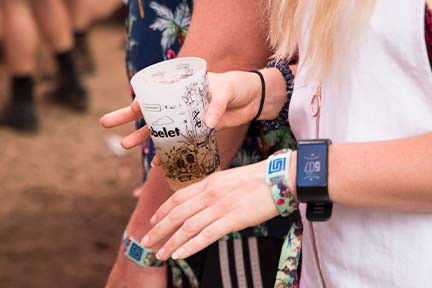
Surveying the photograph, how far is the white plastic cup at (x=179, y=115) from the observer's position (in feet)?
3.20

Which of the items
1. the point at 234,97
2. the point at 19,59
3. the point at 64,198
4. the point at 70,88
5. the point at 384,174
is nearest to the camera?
the point at 384,174

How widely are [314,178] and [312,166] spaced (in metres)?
0.02

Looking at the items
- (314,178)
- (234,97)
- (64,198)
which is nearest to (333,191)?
(314,178)

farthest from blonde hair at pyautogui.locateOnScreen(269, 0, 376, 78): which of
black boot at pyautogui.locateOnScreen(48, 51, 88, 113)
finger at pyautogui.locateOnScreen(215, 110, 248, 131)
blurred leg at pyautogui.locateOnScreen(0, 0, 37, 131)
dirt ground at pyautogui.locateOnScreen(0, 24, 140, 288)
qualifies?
black boot at pyautogui.locateOnScreen(48, 51, 88, 113)

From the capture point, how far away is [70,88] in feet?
13.2

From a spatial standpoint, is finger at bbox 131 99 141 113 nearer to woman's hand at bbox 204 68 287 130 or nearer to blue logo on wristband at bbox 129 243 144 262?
woman's hand at bbox 204 68 287 130

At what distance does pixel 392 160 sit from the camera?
862 mm

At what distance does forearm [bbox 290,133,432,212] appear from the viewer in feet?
2.79

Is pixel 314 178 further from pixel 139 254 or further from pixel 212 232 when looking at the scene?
pixel 139 254

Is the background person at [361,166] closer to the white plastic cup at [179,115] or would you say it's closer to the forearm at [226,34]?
the white plastic cup at [179,115]

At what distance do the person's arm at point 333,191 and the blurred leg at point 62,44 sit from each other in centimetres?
310

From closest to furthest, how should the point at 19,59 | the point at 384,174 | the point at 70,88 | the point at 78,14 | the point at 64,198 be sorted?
the point at 384,174
the point at 64,198
the point at 19,59
the point at 70,88
the point at 78,14

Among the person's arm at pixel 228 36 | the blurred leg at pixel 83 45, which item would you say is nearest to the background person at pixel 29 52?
the blurred leg at pixel 83 45

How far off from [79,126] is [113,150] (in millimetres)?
398
